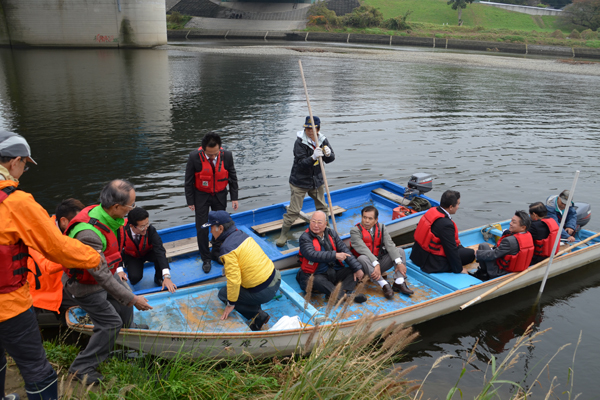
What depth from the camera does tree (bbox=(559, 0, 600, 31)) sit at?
59.6 meters

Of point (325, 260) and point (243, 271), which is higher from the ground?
point (243, 271)

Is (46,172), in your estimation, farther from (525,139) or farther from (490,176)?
(525,139)

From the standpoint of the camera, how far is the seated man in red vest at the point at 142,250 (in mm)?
5594

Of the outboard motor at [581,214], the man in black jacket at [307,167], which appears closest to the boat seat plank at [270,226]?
the man in black jacket at [307,167]

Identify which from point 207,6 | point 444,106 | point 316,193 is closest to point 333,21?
point 207,6

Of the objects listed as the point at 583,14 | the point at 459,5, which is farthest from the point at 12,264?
the point at 459,5

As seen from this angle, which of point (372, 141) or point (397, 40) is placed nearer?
point (372, 141)

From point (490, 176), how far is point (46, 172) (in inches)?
522

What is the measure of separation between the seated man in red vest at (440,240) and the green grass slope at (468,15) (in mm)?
69916

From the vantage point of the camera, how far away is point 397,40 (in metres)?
58.9

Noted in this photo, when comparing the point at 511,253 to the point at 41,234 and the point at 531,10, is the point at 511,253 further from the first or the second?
the point at 531,10

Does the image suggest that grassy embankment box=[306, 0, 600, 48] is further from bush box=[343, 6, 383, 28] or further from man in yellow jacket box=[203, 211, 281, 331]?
man in yellow jacket box=[203, 211, 281, 331]

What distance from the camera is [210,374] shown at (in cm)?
417

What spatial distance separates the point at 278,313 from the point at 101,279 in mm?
2810
